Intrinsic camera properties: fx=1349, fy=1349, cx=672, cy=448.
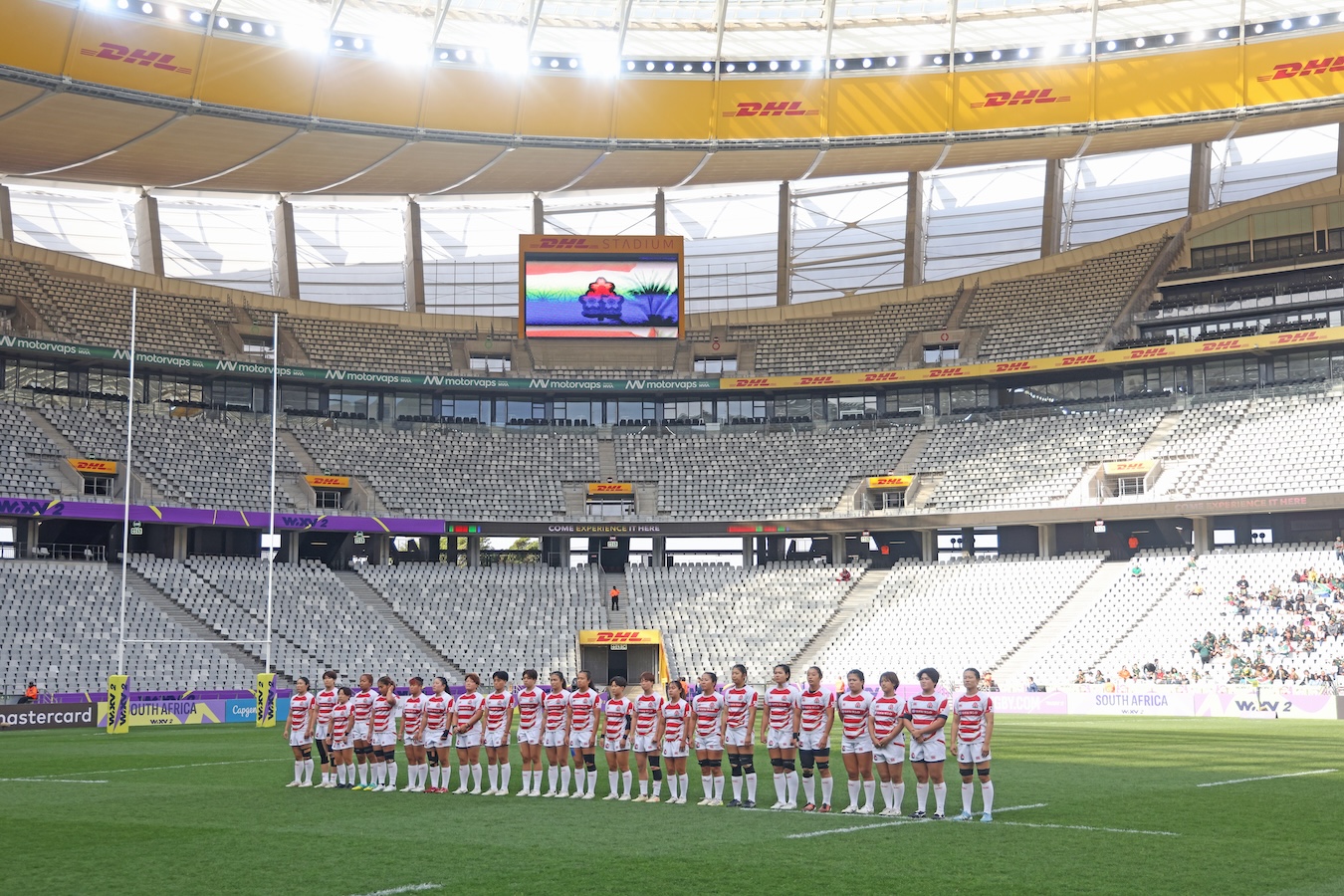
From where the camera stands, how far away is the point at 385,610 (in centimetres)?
5612

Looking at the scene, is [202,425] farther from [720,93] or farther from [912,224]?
[912,224]

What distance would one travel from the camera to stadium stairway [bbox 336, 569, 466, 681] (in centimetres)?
5350

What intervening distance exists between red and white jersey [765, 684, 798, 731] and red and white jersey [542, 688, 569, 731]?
3.33m

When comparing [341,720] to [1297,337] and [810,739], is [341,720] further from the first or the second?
[1297,337]

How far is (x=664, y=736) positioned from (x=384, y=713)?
494 cm

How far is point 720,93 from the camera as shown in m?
48.6

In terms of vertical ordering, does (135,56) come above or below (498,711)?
above

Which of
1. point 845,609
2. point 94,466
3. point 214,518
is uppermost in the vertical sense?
point 94,466

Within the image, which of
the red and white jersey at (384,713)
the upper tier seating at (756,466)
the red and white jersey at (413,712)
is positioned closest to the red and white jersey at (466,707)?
the red and white jersey at (413,712)

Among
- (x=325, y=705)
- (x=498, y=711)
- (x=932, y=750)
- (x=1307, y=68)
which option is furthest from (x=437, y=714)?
(x=1307, y=68)

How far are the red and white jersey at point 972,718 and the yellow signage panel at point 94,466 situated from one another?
46.3 meters

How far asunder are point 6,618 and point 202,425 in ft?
51.0

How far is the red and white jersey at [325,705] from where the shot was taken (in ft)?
70.4

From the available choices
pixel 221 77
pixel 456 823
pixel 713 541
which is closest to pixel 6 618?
pixel 221 77
